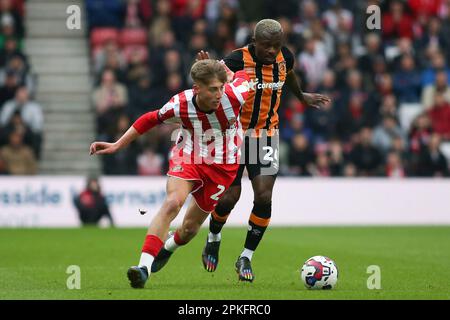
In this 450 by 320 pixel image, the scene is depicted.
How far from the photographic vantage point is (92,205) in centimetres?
1889

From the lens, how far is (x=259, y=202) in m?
10.3

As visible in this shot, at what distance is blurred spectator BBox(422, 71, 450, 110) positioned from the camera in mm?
21719

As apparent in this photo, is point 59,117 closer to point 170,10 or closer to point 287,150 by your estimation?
point 170,10

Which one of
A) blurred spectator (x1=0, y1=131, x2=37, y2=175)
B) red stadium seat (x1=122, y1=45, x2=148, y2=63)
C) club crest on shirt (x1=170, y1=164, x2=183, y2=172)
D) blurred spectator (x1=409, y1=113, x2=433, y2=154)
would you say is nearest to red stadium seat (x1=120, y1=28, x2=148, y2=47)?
red stadium seat (x1=122, y1=45, x2=148, y2=63)

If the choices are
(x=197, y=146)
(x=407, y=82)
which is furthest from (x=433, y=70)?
(x=197, y=146)

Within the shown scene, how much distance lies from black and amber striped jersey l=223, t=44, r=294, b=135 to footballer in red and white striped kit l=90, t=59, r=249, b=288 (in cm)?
37

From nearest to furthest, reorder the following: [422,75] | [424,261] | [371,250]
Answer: [424,261] → [371,250] → [422,75]

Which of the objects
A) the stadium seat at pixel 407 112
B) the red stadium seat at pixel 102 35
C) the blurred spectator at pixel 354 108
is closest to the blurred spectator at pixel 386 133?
the blurred spectator at pixel 354 108

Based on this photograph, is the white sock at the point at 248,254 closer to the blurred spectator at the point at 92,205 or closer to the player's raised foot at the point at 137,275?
the player's raised foot at the point at 137,275

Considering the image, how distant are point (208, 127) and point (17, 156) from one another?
10.7m

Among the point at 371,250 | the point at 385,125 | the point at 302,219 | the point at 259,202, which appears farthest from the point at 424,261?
the point at 385,125

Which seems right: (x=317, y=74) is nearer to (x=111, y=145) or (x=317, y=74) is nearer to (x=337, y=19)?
(x=337, y=19)

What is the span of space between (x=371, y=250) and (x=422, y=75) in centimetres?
874

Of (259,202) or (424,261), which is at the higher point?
(259,202)
